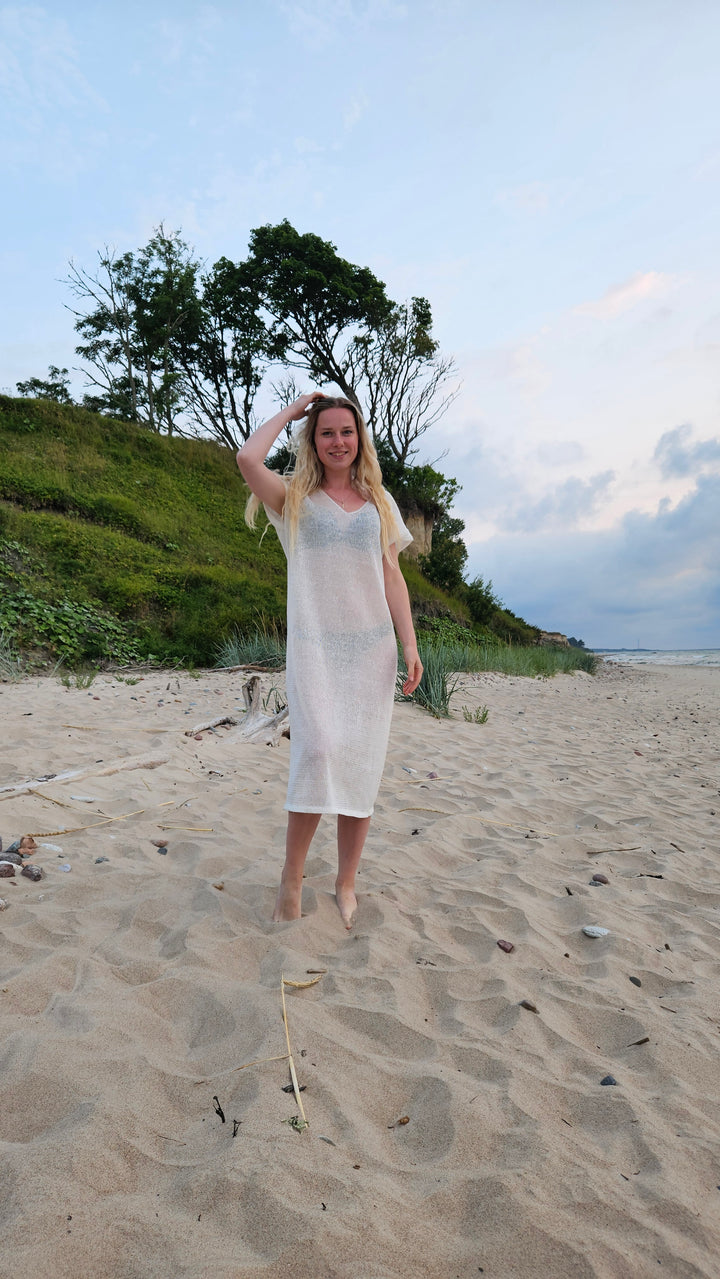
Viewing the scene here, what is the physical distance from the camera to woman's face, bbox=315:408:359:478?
2766mm

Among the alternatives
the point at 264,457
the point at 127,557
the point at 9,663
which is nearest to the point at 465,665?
the point at 127,557

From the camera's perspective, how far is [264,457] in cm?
265

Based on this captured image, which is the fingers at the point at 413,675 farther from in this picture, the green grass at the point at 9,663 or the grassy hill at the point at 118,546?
the grassy hill at the point at 118,546

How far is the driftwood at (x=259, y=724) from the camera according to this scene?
5.93 meters

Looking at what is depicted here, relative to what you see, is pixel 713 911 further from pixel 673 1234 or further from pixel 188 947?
pixel 188 947

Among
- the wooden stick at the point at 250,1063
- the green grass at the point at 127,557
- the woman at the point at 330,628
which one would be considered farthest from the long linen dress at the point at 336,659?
the green grass at the point at 127,557

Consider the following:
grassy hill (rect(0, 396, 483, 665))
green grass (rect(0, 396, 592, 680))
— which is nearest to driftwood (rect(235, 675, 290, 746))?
green grass (rect(0, 396, 592, 680))

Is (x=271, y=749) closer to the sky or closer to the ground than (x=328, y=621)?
closer to the ground

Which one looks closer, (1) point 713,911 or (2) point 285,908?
(2) point 285,908

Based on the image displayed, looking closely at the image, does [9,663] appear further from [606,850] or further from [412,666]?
[606,850]

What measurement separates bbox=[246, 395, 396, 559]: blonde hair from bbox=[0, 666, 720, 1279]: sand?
1.60m

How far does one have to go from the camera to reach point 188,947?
249 centimetres

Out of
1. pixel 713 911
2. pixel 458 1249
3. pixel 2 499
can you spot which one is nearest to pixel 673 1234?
pixel 458 1249

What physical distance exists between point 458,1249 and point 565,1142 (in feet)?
1.40
